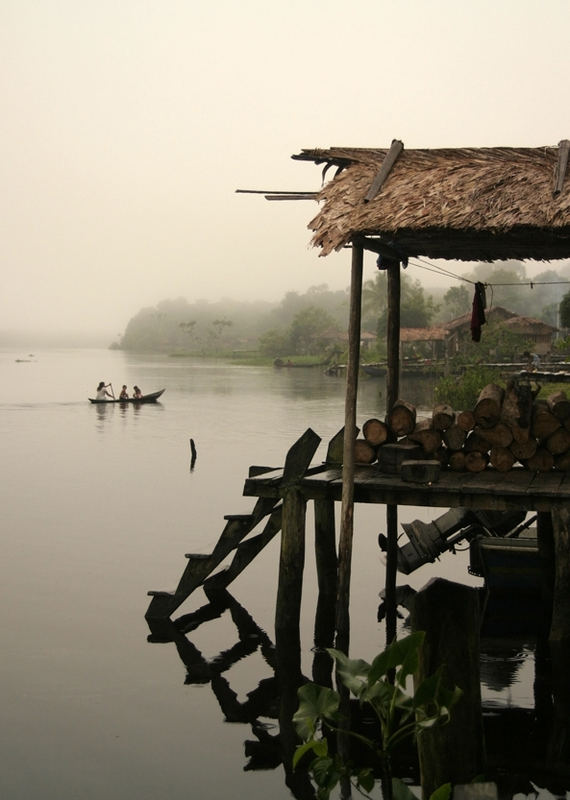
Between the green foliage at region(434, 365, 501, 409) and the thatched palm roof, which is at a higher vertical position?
the thatched palm roof

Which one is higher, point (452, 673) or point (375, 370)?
point (452, 673)

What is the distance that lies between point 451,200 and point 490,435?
252cm

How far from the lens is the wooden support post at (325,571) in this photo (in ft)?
38.5

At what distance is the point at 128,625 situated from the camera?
1238 cm

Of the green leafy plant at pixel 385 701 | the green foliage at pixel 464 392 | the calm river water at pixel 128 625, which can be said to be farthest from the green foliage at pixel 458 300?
the green leafy plant at pixel 385 701

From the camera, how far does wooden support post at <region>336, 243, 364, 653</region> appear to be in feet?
31.7

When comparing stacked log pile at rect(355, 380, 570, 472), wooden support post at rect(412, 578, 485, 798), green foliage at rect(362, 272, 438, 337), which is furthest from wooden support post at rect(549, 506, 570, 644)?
green foliage at rect(362, 272, 438, 337)

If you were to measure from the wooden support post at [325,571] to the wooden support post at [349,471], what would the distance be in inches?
66.8

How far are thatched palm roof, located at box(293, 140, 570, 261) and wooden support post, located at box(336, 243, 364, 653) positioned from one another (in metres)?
0.42

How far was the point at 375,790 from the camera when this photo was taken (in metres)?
7.74

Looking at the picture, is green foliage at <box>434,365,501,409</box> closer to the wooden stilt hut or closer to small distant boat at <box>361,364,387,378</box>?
the wooden stilt hut

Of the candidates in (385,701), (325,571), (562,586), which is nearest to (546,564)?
(562,586)

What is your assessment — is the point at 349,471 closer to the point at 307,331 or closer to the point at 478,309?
the point at 478,309

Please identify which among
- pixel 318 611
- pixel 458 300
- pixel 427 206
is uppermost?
pixel 458 300
